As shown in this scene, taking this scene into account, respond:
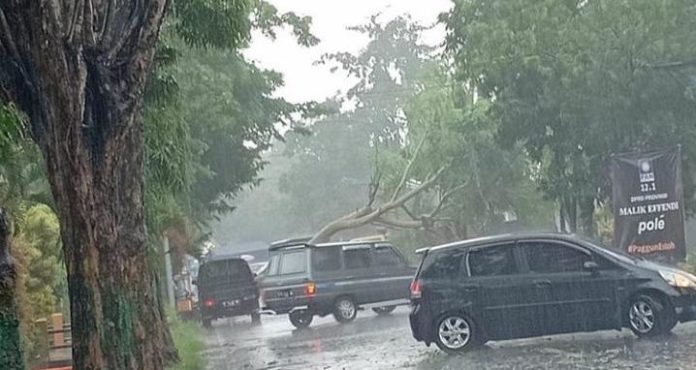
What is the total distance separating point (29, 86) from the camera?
983cm

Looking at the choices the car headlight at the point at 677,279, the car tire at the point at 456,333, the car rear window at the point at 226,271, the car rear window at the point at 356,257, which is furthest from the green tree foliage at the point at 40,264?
the car headlight at the point at 677,279

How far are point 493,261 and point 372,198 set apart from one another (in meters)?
20.2

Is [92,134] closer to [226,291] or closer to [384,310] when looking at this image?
[384,310]

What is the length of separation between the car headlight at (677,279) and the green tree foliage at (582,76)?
A: 886 centimetres

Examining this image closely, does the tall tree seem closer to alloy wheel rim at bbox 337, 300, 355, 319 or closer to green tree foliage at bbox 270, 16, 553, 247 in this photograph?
alloy wheel rim at bbox 337, 300, 355, 319

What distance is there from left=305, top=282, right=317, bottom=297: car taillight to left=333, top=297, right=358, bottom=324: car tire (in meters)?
0.63

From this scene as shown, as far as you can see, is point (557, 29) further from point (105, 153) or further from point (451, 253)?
point (105, 153)

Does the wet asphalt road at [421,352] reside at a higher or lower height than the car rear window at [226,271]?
lower

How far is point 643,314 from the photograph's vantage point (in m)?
15.7

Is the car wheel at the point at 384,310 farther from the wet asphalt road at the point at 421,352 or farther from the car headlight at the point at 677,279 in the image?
the car headlight at the point at 677,279

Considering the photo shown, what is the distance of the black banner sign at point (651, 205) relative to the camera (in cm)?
2295

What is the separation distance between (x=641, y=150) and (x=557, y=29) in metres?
3.23

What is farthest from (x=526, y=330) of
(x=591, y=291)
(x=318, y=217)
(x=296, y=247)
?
(x=318, y=217)

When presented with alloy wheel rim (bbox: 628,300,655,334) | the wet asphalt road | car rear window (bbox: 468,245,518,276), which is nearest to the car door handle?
car rear window (bbox: 468,245,518,276)
